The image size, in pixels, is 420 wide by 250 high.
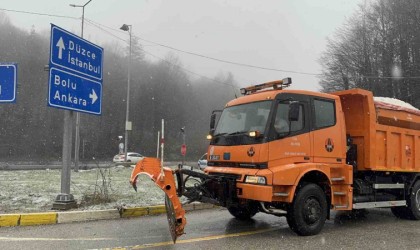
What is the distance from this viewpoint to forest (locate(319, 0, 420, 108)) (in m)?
34.2

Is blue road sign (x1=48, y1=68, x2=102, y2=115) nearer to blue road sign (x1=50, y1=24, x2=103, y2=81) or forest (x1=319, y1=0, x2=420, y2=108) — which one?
blue road sign (x1=50, y1=24, x2=103, y2=81)

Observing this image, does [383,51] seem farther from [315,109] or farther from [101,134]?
[101,134]

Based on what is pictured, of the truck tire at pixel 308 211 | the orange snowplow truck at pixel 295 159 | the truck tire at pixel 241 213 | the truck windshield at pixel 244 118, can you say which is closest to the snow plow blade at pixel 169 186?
the orange snowplow truck at pixel 295 159

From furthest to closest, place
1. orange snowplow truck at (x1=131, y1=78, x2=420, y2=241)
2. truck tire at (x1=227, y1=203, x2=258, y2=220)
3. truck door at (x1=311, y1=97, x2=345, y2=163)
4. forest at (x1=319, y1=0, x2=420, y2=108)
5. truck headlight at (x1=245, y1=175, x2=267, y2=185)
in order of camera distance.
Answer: forest at (x1=319, y1=0, x2=420, y2=108), truck tire at (x1=227, y1=203, x2=258, y2=220), truck door at (x1=311, y1=97, x2=345, y2=163), orange snowplow truck at (x1=131, y1=78, x2=420, y2=241), truck headlight at (x1=245, y1=175, x2=267, y2=185)

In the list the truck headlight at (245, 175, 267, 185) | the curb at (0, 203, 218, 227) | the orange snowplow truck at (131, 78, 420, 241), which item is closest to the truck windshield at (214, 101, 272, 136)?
the orange snowplow truck at (131, 78, 420, 241)

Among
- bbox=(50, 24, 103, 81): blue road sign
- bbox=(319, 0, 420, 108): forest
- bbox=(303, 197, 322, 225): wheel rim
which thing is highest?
bbox=(319, 0, 420, 108): forest

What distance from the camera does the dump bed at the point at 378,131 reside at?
8.10m

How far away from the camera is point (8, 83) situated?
367 inches

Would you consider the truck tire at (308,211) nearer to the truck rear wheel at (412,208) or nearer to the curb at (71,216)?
the truck rear wheel at (412,208)

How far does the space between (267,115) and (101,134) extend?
170 feet

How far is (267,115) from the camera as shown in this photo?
270 inches

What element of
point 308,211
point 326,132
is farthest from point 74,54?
point 308,211

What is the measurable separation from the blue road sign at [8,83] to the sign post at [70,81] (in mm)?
1340

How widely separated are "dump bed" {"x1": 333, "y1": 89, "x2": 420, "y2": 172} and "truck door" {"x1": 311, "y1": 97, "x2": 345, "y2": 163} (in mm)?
730
